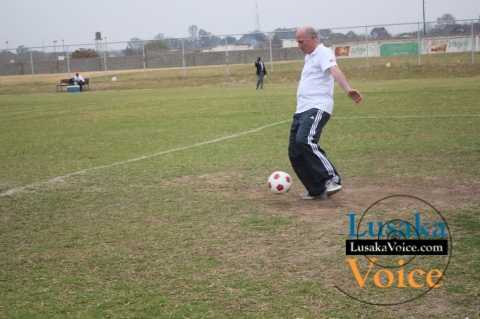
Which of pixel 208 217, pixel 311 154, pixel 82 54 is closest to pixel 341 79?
pixel 311 154

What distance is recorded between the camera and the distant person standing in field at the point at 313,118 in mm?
6969

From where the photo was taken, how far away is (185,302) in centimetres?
412

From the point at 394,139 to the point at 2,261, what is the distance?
26.7ft

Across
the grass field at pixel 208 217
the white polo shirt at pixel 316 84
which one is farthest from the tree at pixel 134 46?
the white polo shirt at pixel 316 84

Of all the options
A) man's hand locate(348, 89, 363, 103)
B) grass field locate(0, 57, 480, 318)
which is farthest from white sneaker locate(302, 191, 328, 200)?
man's hand locate(348, 89, 363, 103)

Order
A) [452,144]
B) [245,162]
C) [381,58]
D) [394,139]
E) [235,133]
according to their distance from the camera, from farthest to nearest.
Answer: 1. [381,58]
2. [235,133]
3. [394,139]
4. [452,144]
5. [245,162]

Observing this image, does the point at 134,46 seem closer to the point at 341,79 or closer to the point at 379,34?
the point at 379,34

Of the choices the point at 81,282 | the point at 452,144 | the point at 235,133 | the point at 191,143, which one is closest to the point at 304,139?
the point at 81,282

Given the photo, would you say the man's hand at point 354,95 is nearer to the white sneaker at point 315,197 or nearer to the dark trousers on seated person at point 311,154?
the dark trousers on seated person at point 311,154

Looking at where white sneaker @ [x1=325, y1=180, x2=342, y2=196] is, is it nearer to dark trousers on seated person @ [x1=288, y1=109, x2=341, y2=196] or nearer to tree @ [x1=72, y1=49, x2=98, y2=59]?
dark trousers on seated person @ [x1=288, y1=109, x2=341, y2=196]

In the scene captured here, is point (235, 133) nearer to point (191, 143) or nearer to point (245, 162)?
point (191, 143)

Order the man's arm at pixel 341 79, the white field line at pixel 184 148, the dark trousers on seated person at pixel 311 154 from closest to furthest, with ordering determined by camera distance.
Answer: the man's arm at pixel 341 79 < the dark trousers on seated person at pixel 311 154 < the white field line at pixel 184 148

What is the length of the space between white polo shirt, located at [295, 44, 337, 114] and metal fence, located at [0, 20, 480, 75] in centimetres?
3392

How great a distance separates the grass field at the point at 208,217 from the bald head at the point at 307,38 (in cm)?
179
